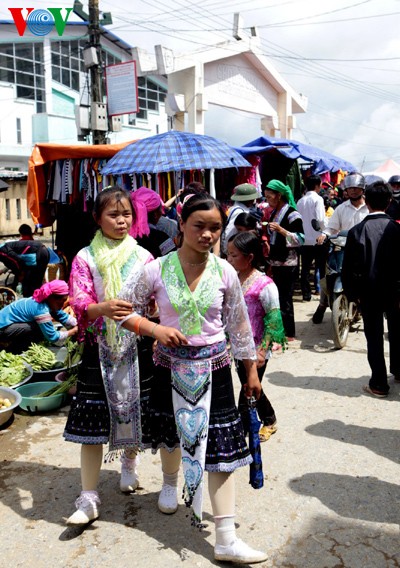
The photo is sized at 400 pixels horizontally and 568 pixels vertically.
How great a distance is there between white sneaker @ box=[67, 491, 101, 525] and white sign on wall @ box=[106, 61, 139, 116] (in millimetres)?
14275

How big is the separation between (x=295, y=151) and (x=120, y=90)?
776 cm

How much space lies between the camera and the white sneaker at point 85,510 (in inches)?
113

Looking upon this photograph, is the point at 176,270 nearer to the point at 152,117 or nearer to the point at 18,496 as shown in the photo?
the point at 18,496

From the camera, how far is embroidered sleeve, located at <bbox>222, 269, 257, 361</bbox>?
270 centimetres

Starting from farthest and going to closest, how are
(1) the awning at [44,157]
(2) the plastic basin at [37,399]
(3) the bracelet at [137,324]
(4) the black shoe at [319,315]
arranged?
(1) the awning at [44,157], (4) the black shoe at [319,315], (2) the plastic basin at [37,399], (3) the bracelet at [137,324]

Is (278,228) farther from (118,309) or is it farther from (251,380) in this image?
(118,309)

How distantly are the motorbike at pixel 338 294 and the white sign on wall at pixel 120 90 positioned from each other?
35.6ft

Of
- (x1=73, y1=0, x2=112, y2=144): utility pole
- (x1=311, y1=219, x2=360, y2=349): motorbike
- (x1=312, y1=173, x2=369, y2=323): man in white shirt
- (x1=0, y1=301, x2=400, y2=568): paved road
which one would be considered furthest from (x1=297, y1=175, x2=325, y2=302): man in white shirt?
(x1=73, y1=0, x2=112, y2=144): utility pole

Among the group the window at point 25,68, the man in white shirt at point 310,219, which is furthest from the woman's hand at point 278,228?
the window at point 25,68

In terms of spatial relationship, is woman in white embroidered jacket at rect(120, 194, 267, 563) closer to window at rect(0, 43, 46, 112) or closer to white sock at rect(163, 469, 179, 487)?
white sock at rect(163, 469, 179, 487)

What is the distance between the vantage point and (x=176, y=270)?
8.49 feet

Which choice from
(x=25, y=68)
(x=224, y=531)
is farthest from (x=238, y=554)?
(x=25, y=68)

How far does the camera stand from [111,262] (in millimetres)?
2943

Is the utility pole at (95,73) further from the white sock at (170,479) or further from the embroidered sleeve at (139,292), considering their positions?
the white sock at (170,479)
